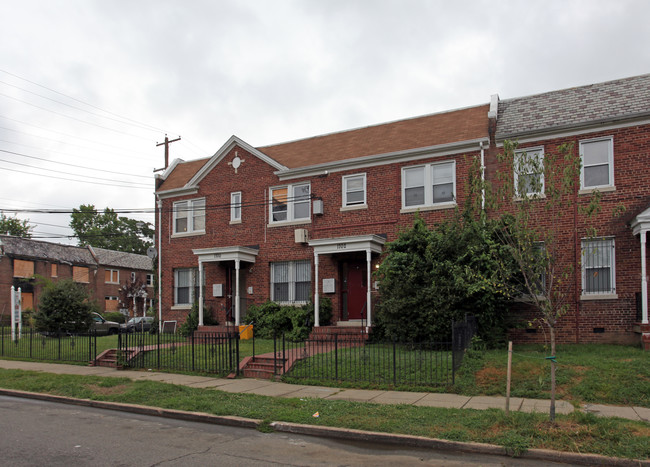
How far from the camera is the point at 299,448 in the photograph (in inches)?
297

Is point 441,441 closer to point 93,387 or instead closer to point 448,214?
point 93,387

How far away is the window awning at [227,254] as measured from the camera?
2073cm

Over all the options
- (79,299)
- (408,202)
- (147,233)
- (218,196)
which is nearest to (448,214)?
(408,202)

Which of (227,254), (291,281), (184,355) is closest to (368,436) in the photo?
(184,355)

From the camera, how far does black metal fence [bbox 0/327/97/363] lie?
1744 centimetres

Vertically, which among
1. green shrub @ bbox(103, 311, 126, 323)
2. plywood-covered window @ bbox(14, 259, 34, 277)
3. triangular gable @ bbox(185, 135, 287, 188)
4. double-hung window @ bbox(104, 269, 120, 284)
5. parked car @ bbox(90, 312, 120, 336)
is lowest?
green shrub @ bbox(103, 311, 126, 323)

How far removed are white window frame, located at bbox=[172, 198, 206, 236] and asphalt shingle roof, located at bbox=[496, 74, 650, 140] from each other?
1290 cm

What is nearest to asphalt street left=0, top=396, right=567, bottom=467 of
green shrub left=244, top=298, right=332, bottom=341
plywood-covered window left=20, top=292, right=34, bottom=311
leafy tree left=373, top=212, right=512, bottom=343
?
leafy tree left=373, top=212, right=512, bottom=343

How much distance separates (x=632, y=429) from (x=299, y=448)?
464cm

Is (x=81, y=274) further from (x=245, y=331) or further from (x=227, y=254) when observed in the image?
(x=245, y=331)

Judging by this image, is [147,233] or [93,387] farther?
[147,233]

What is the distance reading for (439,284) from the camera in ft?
49.1

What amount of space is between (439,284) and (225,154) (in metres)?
12.1

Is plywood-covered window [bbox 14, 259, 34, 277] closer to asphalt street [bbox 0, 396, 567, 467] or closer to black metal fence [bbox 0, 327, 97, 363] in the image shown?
black metal fence [bbox 0, 327, 97, 363]
